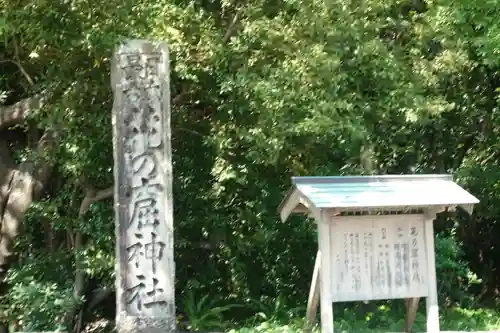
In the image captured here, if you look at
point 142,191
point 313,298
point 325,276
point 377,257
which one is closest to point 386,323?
point 313,298

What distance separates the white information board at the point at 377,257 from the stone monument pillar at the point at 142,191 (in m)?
1.67

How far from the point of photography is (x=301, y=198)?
20.4 feet

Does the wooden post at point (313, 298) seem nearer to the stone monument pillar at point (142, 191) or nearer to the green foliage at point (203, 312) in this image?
the stone monument pillar at point (142, 191)

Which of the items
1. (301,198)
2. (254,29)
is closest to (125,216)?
(301,198)

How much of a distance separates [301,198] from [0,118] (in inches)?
191

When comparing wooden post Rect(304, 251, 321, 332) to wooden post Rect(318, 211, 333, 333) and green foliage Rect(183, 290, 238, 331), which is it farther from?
green foliage Rect(183, 290, 238, 331)

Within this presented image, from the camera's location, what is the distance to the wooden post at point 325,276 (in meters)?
5.89

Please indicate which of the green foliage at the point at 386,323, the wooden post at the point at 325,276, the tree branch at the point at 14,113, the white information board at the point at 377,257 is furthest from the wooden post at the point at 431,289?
the tree branch at the point at 14,113

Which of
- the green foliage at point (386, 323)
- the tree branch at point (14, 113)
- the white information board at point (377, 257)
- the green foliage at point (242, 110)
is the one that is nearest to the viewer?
the white information board at point (377, 257)

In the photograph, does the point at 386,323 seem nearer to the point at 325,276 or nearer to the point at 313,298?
the point at 313,298

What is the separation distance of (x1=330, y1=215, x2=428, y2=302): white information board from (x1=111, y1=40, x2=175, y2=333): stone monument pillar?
5.49ft

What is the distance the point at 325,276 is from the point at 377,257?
0.59 meters

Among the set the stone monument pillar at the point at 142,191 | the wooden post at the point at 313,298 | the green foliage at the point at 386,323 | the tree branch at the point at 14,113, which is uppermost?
the tree branch at the point at 14,113

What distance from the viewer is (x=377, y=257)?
6.12 meters
